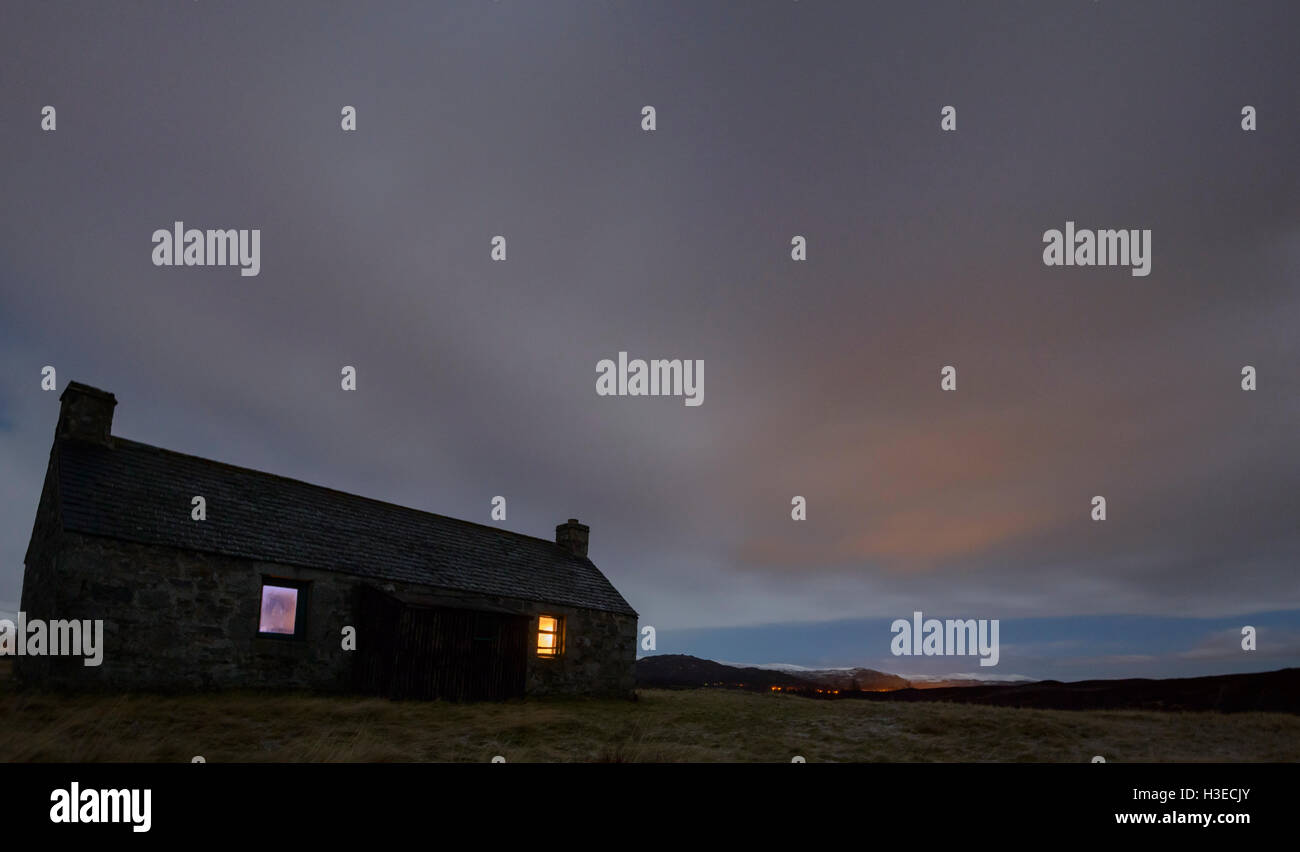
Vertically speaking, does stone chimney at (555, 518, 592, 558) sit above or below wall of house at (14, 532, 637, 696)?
above

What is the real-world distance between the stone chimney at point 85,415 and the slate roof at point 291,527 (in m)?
0.30

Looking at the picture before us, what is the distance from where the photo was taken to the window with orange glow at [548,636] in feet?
77.6

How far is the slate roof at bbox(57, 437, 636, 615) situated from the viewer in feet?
52.6

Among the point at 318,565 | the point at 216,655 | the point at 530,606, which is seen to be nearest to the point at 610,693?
the point at 530,606

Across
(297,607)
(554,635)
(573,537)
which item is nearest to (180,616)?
(297,607)

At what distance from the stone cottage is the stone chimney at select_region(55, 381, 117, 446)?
3 centimetres

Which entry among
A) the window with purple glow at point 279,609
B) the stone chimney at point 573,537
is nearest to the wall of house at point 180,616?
the window with purple glow at point 279,609

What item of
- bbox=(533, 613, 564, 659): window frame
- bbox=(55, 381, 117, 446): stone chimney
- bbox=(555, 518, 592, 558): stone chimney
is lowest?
bbox=(533, 613, 564, 659): window frame

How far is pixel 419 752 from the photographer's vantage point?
9.66 metres

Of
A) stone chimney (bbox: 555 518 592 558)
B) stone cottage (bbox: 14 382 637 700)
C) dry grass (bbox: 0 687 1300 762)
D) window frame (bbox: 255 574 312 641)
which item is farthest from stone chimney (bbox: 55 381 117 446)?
stone chimney (bbox: 555 518 592 558)

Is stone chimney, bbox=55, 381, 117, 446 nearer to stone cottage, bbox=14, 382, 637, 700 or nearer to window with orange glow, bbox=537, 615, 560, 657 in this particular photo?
stone cottage, bbox=14, 382, 637, 700

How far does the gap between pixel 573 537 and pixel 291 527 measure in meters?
13.1

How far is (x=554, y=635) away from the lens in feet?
79.5
